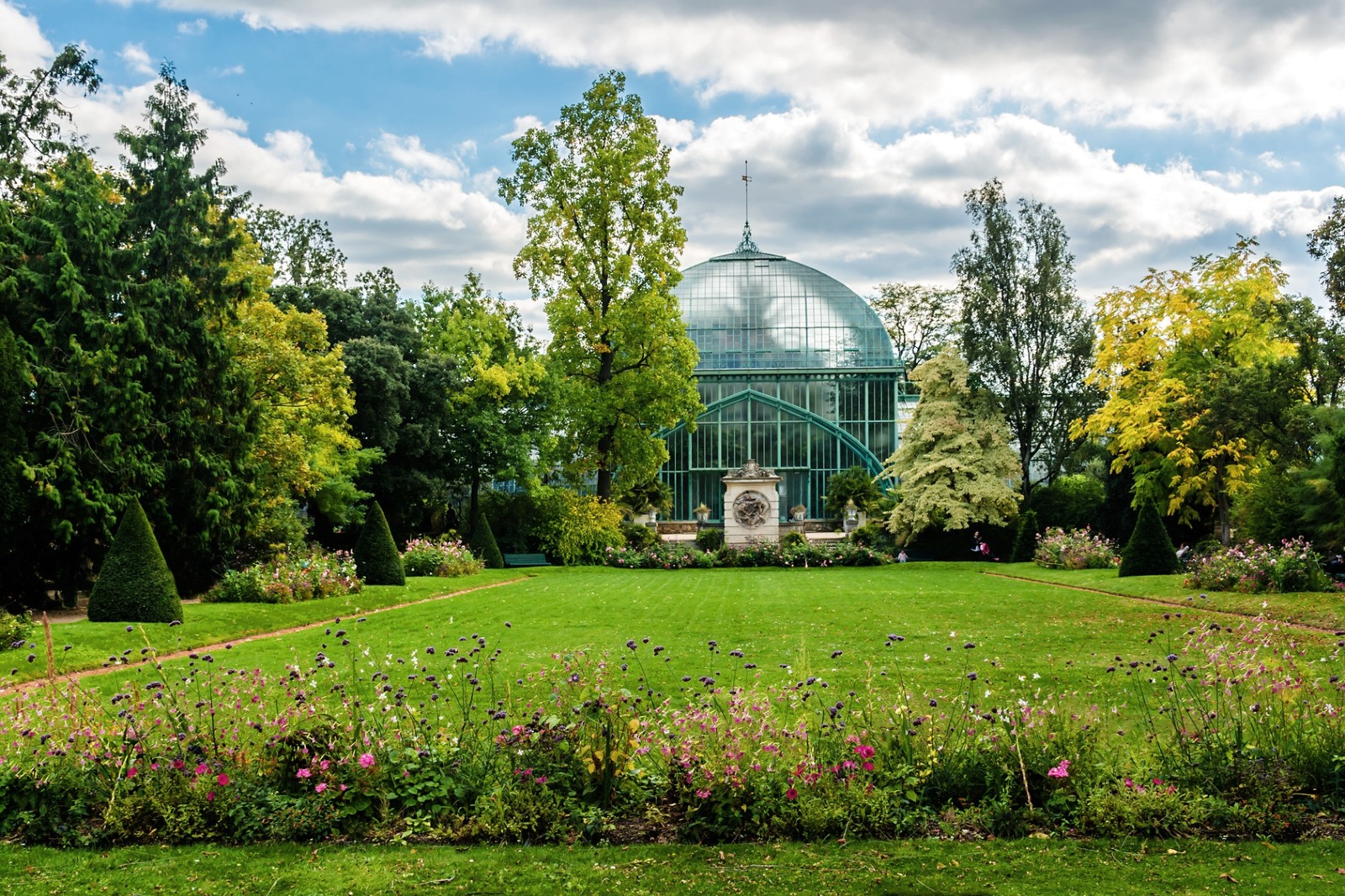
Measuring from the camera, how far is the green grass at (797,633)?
848 cm

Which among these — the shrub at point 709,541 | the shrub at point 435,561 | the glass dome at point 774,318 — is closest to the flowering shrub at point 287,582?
the shrub at point 435,561

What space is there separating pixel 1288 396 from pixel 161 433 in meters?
22.3

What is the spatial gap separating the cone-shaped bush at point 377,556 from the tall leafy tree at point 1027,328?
21161 millimetres

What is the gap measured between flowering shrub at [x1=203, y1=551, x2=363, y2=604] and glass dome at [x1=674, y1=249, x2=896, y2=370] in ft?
92.5

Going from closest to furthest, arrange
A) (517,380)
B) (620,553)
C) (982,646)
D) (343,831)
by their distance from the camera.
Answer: (343,831) → (982,646) → (620,553) → (517,380)

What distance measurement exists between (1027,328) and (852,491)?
9.33 m

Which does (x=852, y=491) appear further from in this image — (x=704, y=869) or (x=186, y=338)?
(x=704, y=869)

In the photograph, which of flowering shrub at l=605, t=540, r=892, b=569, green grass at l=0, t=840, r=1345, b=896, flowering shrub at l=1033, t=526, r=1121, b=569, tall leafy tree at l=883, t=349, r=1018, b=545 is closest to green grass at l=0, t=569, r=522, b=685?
green grass at l=0, t=840, r=1345, b=896

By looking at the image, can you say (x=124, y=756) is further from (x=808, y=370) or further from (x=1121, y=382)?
(x=808, y=370)

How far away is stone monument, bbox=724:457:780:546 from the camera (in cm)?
3441

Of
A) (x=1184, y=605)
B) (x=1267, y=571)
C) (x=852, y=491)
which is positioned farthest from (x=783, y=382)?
(x=1184, y=605)

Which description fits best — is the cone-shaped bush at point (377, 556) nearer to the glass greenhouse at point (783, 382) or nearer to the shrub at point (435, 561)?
the shrub at point (435, 561)

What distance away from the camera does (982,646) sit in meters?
10.4

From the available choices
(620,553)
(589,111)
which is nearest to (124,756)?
(620,553)
